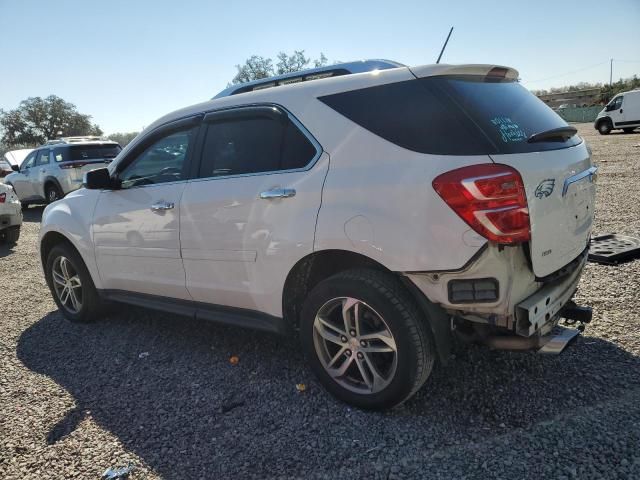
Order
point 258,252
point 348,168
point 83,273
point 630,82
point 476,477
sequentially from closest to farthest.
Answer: point 476,477 < point 348,168 < point 258,252 < point 83,273 < point 630,82

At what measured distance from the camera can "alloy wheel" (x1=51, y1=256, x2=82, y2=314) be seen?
4.51 metres

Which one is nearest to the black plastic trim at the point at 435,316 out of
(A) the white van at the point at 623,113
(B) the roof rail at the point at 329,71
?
(B) the roof rail at the point at 329,71

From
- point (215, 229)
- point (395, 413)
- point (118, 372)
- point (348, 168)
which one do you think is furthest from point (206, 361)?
point (348, 168)

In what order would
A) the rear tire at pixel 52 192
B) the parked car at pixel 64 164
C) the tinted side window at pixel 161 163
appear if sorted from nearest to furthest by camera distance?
the tinted side window at pixel 161 163 < the parked car at pixel 64 164 < the rear tire at pixel 52 192

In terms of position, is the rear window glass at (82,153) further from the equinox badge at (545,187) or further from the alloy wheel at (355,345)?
the equinox badge at (545,187)

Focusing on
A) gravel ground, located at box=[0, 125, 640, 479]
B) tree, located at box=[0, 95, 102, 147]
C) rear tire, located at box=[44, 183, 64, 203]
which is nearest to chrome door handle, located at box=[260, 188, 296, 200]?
gravel ground, located at box=[0, 125, 640, 479]

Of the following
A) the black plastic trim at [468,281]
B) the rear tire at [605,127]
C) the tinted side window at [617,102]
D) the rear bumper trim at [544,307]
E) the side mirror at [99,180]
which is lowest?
the rear tire at [605,127]

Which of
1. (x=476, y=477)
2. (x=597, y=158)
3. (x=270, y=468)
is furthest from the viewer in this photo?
(x=597, y=158)

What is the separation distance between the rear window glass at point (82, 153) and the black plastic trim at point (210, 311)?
383 inches

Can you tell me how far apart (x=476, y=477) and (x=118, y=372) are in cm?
261

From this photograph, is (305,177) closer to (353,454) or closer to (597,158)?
(353,454)

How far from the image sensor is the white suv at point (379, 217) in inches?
89.0

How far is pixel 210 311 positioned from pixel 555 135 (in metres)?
2.50

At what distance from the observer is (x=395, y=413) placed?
2699 mm
